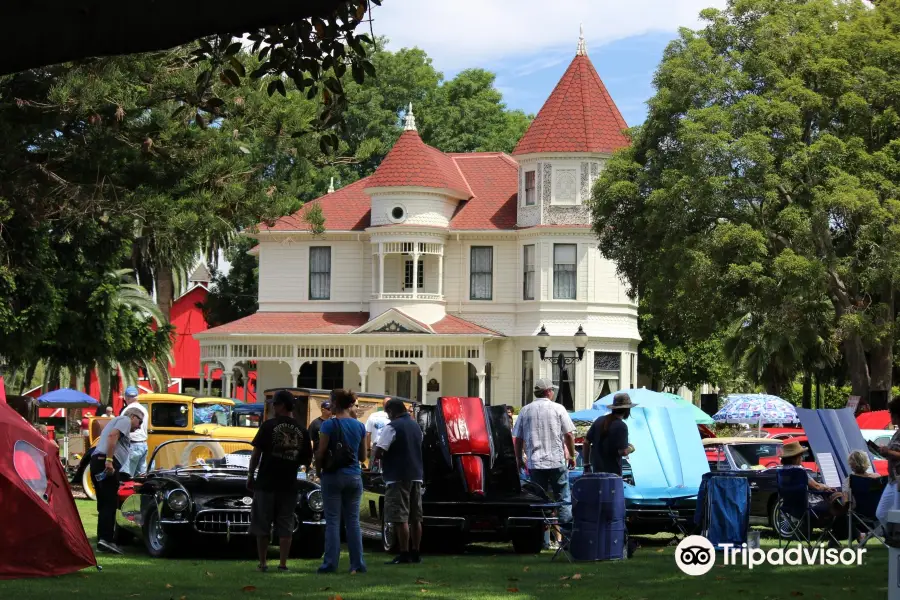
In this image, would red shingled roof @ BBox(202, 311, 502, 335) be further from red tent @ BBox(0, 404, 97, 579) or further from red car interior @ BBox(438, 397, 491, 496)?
red tent @ BBox(0, 404, 97, 579)

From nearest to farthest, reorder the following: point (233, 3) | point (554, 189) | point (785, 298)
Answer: point (233, 3) → point (785, 298) → point (554, 189)

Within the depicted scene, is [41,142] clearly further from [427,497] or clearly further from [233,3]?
[233,3]

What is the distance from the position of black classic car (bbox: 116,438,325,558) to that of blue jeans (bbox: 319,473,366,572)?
1.19 meters

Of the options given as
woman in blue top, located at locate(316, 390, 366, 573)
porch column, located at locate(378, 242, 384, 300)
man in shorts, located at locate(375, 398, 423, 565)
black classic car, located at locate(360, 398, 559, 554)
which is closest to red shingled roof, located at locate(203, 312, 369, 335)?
porch column, located at locate(378, 242, 384, 300)

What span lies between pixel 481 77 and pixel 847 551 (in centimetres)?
4934

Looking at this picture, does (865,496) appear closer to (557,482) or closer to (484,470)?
(557,482)

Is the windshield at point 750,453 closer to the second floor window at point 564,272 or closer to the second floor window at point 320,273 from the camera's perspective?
the second floor window at point 564,272

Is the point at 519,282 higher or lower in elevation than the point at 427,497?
higher

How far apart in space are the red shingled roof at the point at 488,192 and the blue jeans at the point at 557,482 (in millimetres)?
31419

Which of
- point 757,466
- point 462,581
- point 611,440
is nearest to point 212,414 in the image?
point 757,466

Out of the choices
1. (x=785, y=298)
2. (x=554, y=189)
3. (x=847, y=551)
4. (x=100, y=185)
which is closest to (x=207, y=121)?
(x=100, y=185)

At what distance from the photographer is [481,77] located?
61188 millimetres

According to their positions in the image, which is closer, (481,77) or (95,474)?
(95,474)

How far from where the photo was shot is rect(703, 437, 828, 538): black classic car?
17.8 meters
